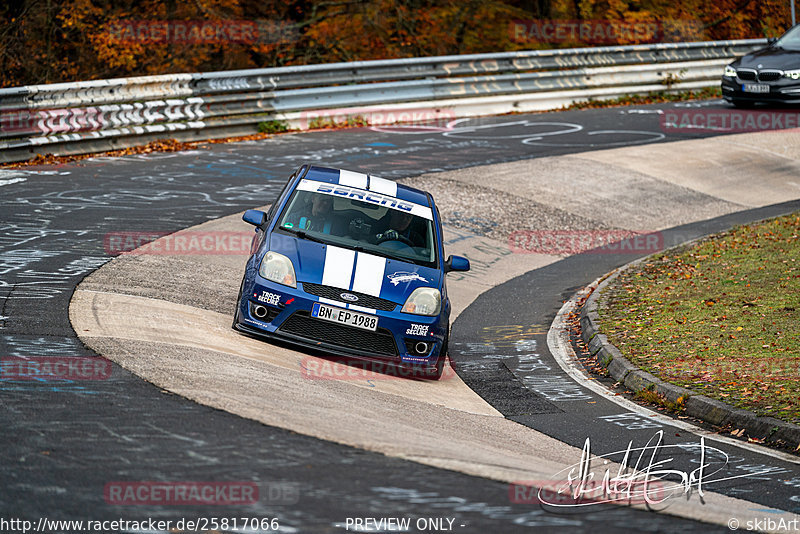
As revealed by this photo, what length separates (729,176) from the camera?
19703 mm

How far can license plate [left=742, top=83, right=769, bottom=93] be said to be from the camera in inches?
915

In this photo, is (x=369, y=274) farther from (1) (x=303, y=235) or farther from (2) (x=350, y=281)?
(1) (x=303, y=235)

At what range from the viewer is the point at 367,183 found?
33.7ft

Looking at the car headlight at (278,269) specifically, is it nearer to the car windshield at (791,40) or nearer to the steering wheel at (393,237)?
the steering wheel at (393,237)

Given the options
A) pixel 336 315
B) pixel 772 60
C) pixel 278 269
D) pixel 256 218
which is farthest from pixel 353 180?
pixel 772 60

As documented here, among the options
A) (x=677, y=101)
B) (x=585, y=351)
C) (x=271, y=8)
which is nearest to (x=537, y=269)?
(x=585, y=351)

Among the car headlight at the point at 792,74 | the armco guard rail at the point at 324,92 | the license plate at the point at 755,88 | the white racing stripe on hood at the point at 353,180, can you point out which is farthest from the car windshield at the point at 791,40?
the white racing stripe on hood at the point at 353,180

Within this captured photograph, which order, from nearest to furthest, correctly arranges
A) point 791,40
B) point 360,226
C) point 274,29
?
1. point 360,226
2. point 791,40
3. point 274,29

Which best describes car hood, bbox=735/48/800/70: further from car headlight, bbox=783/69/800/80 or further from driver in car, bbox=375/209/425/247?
driver in car, bbox=375/209/425/247

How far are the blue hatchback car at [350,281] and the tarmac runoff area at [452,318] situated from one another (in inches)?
10.0

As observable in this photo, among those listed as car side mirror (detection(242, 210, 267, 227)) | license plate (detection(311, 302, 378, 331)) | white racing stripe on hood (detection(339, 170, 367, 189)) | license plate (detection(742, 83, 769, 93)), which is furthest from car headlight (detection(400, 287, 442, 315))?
license plate (detection(742, 83, 769, 93))

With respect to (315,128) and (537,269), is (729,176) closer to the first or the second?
(537,269)

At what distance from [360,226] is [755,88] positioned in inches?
666

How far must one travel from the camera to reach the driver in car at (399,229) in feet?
31.7
